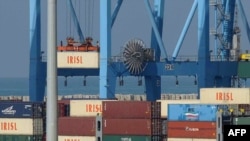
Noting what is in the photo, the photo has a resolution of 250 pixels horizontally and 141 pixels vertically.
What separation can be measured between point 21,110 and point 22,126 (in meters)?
0.86

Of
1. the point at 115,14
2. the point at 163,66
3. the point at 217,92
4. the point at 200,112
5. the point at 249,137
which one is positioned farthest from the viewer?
the point at 115,14

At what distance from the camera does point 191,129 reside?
136 ft

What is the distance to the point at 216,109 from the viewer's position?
41.2 m

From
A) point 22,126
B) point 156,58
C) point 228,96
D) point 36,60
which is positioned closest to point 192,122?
point 228,96

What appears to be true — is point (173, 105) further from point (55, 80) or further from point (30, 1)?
point (55, 80)

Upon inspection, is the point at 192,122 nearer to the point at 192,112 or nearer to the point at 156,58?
the point at 192,112

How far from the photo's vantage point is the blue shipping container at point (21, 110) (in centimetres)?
4788

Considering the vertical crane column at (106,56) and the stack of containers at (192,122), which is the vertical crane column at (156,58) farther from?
the stack of containers at (192,122)

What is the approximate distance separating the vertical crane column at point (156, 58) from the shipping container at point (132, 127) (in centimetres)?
1997

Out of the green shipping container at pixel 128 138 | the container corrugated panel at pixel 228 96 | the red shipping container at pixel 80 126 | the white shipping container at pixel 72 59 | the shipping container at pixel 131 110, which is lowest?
the green shipping container at pixel 128 138

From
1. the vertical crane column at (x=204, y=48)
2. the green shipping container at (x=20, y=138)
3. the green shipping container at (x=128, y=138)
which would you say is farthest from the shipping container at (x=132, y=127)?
the vertical crane column at (x=204, y=48)

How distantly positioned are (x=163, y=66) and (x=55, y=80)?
49.5 meters

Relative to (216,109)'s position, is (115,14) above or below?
above

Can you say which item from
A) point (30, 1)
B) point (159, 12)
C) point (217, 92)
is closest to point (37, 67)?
point (30, 1)
